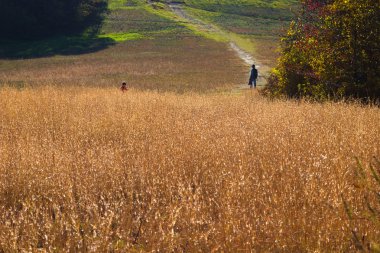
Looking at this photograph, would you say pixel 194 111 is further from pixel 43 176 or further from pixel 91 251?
pixel 91 251

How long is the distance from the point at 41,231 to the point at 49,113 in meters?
5.36

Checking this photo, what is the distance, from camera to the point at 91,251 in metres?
2.81

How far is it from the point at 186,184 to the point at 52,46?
54548 millimetres

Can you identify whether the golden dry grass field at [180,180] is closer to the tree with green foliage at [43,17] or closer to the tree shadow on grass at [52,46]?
the tree shadow on grass at [52,46]

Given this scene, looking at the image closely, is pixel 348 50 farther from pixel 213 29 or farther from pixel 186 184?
pixel 213 29

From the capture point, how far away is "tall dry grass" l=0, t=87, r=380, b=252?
305cm

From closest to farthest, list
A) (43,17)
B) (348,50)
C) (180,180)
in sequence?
(180,180) < (348,50) < (43,17)

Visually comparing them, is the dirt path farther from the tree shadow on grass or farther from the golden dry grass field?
the tree shadow on grass

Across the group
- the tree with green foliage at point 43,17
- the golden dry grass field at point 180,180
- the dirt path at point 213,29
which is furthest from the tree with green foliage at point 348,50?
the tree with green foliage at point 43,17

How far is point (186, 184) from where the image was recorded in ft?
14.2

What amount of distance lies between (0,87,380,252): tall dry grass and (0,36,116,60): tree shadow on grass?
145ft

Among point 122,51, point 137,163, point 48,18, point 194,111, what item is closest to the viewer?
point 137,163

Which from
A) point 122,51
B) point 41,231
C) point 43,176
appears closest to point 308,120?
point 43,176

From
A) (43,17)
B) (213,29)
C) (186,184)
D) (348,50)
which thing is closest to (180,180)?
(186,184)
